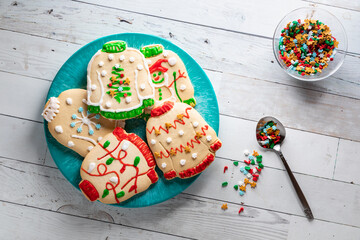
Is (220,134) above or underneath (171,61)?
underneath

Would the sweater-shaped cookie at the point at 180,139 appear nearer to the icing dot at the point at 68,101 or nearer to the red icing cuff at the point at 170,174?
the red icing cuff at the point at 170,174

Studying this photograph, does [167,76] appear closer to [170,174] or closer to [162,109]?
[162,109]

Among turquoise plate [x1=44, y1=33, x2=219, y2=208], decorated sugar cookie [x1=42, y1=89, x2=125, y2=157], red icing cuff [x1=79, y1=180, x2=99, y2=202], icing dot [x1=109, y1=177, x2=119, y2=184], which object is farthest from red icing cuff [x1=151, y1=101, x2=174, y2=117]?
red icing cuff [x1=79, y1=180, x2=99, y2=202]

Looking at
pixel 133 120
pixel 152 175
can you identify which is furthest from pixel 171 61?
pixel 152 175

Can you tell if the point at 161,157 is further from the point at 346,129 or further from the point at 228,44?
the point at 346,129

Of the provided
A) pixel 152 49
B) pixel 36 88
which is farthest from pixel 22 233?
pixel 152 49
